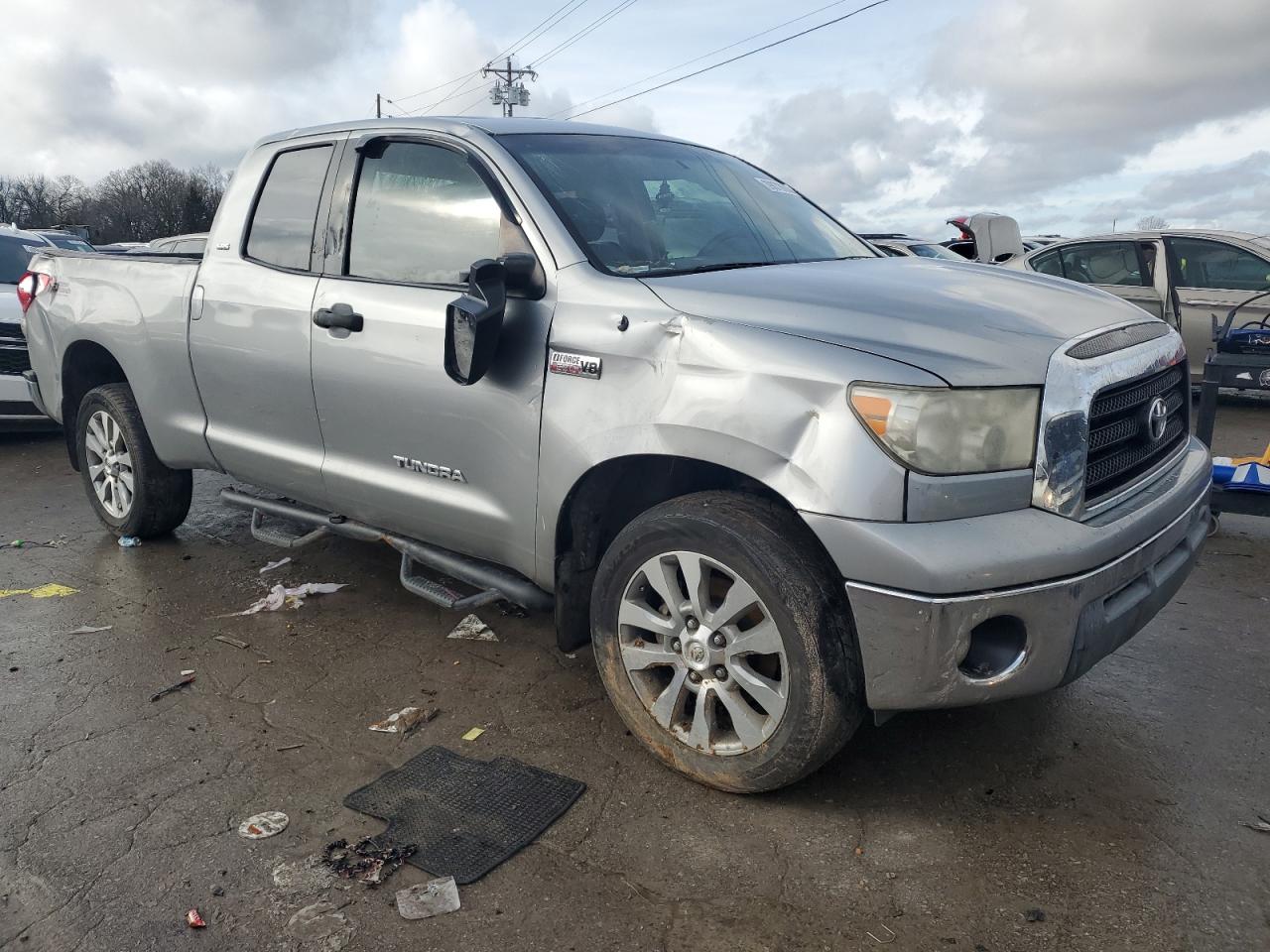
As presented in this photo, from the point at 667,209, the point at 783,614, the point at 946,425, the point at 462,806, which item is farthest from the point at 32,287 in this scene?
the point at 946,425

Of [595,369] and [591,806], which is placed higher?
[595,369]

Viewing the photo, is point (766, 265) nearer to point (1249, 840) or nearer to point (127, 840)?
point (1249, 840)

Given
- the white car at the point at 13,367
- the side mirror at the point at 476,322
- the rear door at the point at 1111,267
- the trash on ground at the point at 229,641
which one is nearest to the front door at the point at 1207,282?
the rear door at the point at 1111,267

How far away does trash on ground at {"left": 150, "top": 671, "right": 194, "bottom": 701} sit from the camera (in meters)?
3.74

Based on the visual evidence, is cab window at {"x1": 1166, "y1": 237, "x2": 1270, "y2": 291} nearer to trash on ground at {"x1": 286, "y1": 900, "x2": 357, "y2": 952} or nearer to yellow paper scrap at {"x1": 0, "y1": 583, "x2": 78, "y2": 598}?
yellow paper scrap at {"x1": 0, "y1": 583, "x2": 78, "y2": 598}

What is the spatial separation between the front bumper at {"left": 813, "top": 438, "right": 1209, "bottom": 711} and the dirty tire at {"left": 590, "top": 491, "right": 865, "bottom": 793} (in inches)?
3.8

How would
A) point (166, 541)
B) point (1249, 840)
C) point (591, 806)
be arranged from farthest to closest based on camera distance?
point (166, 541)
point (591, 806)
point (1249, 840)

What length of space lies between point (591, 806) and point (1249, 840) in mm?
1737

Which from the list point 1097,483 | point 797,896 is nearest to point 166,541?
point 797,896

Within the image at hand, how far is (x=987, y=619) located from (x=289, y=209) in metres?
3.19

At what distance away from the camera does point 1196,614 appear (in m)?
4.32

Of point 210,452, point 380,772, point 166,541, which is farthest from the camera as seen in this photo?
point 166,541

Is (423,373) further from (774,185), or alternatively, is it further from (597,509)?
(774,185)

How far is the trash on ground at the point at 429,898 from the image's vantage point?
8.21ft
